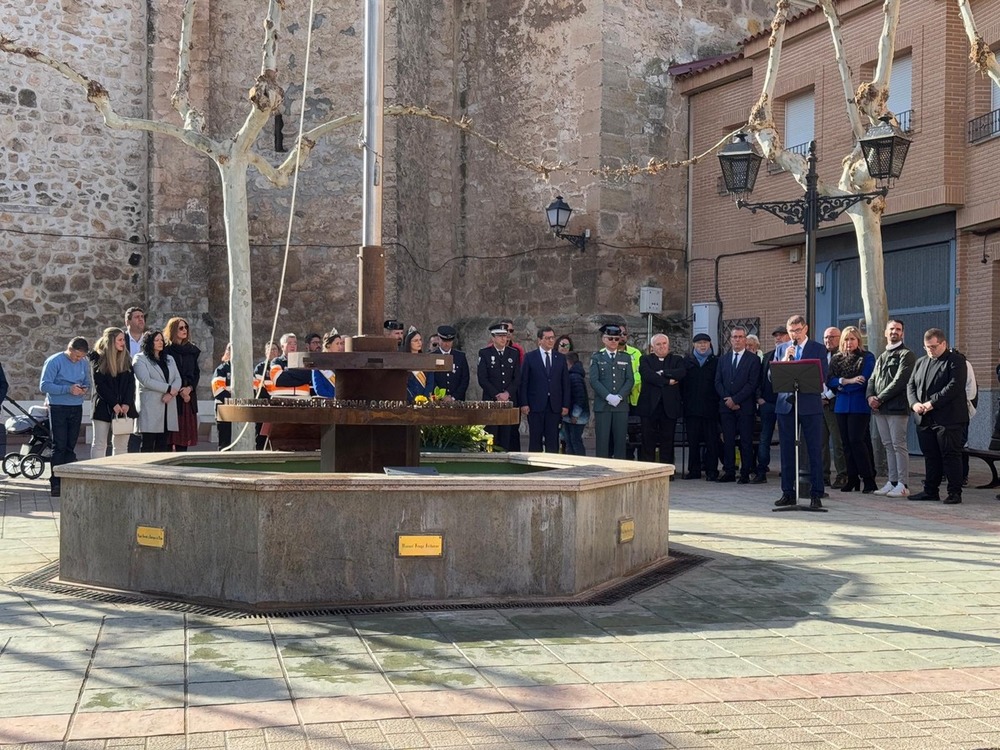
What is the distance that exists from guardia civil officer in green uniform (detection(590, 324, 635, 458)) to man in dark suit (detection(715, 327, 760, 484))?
3.56 ft

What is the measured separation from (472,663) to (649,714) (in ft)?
3.25

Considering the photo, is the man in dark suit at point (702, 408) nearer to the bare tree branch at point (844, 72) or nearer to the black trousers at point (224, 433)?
the bare tree branch at point (844, 72)

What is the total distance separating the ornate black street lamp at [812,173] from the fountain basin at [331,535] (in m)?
6.66

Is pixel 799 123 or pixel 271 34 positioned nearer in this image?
pixel 271 34

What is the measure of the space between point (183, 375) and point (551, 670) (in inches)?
323

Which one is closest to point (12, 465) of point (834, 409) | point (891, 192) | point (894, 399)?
point (834, 409)

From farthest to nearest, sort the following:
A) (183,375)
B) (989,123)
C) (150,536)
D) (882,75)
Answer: (989,123), (882,75), (183,375), (150,536)

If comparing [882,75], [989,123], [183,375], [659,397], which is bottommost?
[659,397]

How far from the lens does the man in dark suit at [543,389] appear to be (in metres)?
14.6

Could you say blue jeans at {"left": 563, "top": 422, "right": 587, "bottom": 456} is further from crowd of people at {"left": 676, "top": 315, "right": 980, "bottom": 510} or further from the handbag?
the handbag

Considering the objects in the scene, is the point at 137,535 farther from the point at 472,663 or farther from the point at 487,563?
the point at 472,663

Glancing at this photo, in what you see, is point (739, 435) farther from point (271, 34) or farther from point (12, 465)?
point (12, 465)

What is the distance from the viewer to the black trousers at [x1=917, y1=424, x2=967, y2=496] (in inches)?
478

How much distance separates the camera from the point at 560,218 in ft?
72.0
